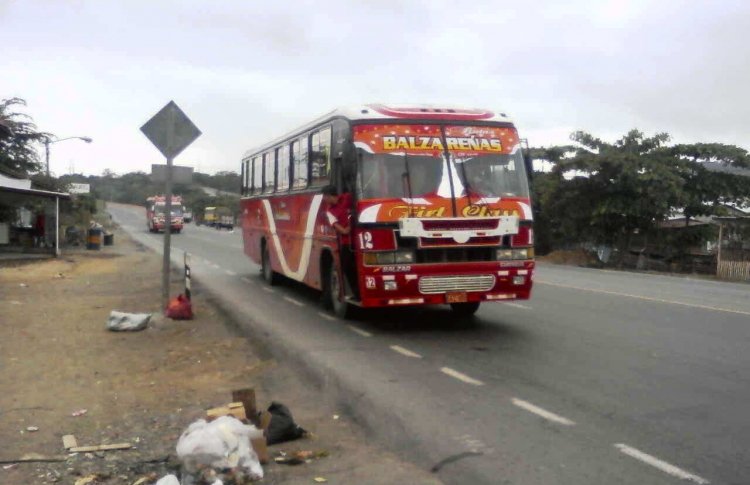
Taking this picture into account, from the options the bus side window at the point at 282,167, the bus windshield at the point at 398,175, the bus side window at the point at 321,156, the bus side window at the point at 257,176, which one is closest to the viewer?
the bus windshield at the point at 398,175

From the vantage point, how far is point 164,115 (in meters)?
12.1

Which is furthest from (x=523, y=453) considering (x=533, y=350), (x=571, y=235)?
(x=571, y=235)

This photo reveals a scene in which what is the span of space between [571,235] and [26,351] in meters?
30.0

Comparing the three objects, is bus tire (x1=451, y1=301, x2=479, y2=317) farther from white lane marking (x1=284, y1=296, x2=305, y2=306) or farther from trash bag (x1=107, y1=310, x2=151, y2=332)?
trash bag (x1=107, y1=310, x2=151, y2=332)

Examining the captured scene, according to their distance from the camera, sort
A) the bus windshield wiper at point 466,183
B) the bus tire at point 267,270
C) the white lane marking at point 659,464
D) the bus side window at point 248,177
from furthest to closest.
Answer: the bus side window at point 248,177 → the bus tire at point 267,270 → the bus windshield wiper at point 466,183 → the white lane marking at point 659,464

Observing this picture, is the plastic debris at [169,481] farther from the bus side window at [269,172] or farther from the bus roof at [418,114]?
the bus side window at [269,172]

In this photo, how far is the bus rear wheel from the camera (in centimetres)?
1791

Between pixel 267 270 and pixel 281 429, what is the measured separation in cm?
1246

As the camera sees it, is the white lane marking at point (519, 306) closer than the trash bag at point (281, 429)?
No

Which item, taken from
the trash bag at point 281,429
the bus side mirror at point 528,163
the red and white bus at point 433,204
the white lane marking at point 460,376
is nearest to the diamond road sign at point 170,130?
the red and white bus at point 433,204

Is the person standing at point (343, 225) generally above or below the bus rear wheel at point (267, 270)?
above

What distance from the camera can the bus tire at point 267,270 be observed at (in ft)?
58.7

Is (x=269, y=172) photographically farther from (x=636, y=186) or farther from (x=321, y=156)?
(x=636, y=186)

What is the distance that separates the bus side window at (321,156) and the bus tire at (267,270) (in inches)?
197
